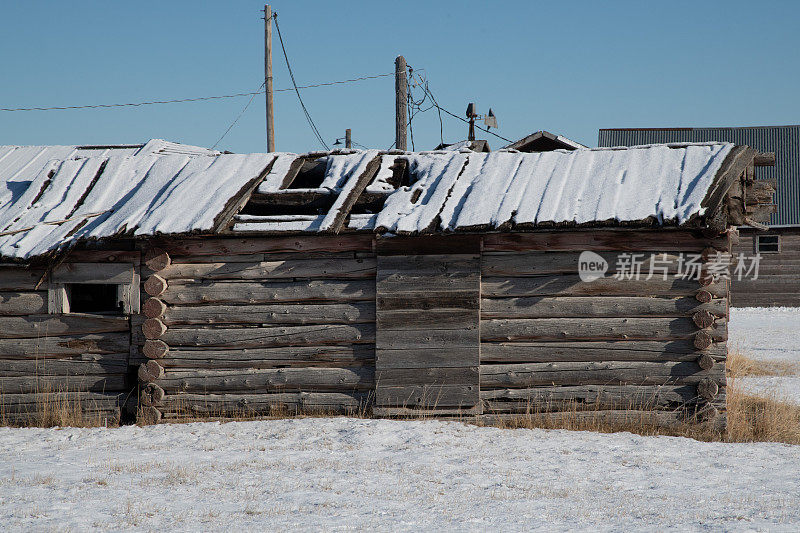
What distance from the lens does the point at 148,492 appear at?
5.65 meters

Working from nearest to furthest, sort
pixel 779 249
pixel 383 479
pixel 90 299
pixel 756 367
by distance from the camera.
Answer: pixel 383 479 < pixel 90 299 < pixel 756 367 < pixel 779 249

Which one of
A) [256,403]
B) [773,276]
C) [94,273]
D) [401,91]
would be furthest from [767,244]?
[94,273]

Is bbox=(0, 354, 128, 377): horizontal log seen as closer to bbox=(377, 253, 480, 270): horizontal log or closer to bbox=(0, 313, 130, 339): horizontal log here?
bbox=(0, 313, 130, 339): horizontal log

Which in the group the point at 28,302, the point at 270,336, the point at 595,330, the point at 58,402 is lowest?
the point at 58,402

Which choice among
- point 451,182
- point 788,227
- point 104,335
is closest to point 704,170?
point 451,182

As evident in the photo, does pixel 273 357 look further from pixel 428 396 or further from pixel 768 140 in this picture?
pixel 768 140

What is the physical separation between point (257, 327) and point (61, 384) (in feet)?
8.36

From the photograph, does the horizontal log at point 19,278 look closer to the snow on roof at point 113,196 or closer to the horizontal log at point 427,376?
the snow on roof at point 113,196

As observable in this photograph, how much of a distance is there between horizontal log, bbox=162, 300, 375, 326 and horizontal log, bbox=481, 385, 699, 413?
1701 mm

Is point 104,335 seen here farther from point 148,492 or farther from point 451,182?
point 451,182

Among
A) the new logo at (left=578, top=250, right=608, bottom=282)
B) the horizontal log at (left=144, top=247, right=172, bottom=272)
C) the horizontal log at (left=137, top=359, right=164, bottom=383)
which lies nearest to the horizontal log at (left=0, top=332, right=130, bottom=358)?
the horizontal log at (left=137, top=359, right=164, bottom=383)

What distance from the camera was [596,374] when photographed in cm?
813

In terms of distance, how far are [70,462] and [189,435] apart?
137cm

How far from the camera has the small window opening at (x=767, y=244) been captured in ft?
72.8
